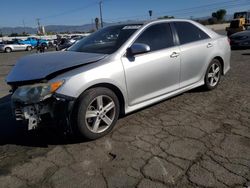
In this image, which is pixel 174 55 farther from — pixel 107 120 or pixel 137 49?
pixel 107 120

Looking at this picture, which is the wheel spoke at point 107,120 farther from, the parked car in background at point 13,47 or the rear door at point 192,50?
the parked car in background at point 13,47

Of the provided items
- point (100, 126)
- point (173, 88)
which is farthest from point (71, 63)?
point (173, 88)

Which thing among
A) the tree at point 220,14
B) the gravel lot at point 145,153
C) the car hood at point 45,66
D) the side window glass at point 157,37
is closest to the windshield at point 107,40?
the side window glass at point 157,37

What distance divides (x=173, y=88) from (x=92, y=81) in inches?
70.3

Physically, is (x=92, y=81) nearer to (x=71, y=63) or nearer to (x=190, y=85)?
(x=71, y=63)

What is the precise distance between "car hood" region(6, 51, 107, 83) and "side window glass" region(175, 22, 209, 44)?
1.81 meters

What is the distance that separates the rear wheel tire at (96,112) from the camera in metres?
3.36

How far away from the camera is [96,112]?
357cm

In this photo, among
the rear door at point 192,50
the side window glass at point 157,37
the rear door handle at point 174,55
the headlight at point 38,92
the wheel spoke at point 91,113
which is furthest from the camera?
the rear door at point 192,50

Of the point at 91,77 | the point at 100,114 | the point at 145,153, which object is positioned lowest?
the point at 145,153

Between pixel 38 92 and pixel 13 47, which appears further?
pixel 13 47

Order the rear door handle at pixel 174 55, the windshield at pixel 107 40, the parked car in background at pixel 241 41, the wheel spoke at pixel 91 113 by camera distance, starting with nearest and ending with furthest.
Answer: the wheel spoke at pixel 91 113 < the windshield at pixel 107 40 < the rear door handle at pixel 174 55 < the parked car in background at pixel 241 41

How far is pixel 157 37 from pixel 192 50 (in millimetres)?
852

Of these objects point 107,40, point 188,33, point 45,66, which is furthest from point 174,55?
point 45,66
